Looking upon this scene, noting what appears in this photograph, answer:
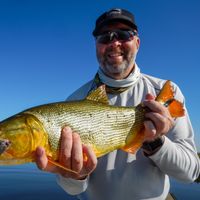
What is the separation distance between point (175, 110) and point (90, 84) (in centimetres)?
219

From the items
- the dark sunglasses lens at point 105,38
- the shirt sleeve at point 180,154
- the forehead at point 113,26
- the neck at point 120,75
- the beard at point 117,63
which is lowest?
the shirt sleeve at point 180,154

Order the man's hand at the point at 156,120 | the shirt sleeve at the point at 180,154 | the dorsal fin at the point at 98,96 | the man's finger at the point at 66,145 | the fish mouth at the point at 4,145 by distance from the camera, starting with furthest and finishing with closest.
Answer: the shirt sleeve at the point at 180,154 < the dorsal fin at the point at 98,96 < the man's hand at the point at 156,120 < the man's finger at the point at 66,145 < the fish mouth at the point at 4,145

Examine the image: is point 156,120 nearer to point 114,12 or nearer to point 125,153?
point 125,153

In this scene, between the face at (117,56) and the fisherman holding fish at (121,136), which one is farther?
the face at (117,56)

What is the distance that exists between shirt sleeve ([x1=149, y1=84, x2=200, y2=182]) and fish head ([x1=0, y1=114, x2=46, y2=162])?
2166 millimetres

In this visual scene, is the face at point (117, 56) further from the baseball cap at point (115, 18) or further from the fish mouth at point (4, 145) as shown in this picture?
the fish mouth at point (4, 145)

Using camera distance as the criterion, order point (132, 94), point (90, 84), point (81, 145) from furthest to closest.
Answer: point (90, 84) < point (132, 94) < point (81, 145)

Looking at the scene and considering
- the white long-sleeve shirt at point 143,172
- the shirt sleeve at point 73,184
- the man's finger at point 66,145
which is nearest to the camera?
the man's finger at point 66,145

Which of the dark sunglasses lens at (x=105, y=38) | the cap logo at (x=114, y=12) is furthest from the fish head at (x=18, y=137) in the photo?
the cap logo at (x=114, y=12)

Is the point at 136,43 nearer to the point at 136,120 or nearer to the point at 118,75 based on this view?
the point at 118,75

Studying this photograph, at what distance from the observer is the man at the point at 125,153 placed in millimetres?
5094

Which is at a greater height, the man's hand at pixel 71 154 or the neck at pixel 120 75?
the neck at pixel 120 75

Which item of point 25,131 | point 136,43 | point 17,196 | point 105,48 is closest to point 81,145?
point 25,131

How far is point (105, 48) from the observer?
6.85 meters
